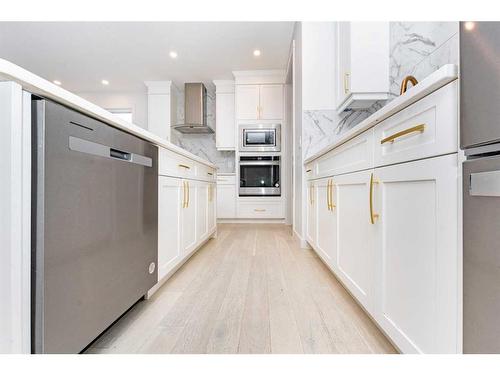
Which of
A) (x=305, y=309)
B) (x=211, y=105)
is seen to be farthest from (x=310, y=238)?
(x=211, y=105)

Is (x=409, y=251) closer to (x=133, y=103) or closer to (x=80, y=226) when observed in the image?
(x=80, y=226)

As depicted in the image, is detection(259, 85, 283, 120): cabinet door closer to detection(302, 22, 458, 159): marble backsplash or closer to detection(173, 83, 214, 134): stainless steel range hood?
detection(173, 83, 214, 134): stainless steel range hood

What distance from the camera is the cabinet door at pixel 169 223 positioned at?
152 cm

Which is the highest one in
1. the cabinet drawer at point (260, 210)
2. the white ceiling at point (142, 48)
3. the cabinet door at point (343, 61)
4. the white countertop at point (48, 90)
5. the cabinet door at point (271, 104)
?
the white ceiling at point (142, 48)

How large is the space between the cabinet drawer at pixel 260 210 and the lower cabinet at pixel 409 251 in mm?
3420

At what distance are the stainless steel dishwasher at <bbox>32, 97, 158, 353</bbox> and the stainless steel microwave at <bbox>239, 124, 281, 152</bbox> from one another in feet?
11.8

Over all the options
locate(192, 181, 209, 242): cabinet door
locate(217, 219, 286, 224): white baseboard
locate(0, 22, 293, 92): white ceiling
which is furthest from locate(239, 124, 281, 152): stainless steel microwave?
locate(192, 181, 209, 242): cabinet door

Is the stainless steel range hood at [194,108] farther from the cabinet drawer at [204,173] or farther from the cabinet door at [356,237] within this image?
the cabinet door at [356,237]

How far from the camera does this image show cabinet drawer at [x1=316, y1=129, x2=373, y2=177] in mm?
1162

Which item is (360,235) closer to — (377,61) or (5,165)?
(5,165)

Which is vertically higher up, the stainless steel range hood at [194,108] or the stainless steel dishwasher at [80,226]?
the stainless steel range hood at [194,108]

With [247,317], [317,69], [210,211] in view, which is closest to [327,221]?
[247,317]

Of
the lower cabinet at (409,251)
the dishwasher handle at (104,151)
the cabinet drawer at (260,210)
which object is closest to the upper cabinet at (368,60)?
the lower cabinet at (409,251)
